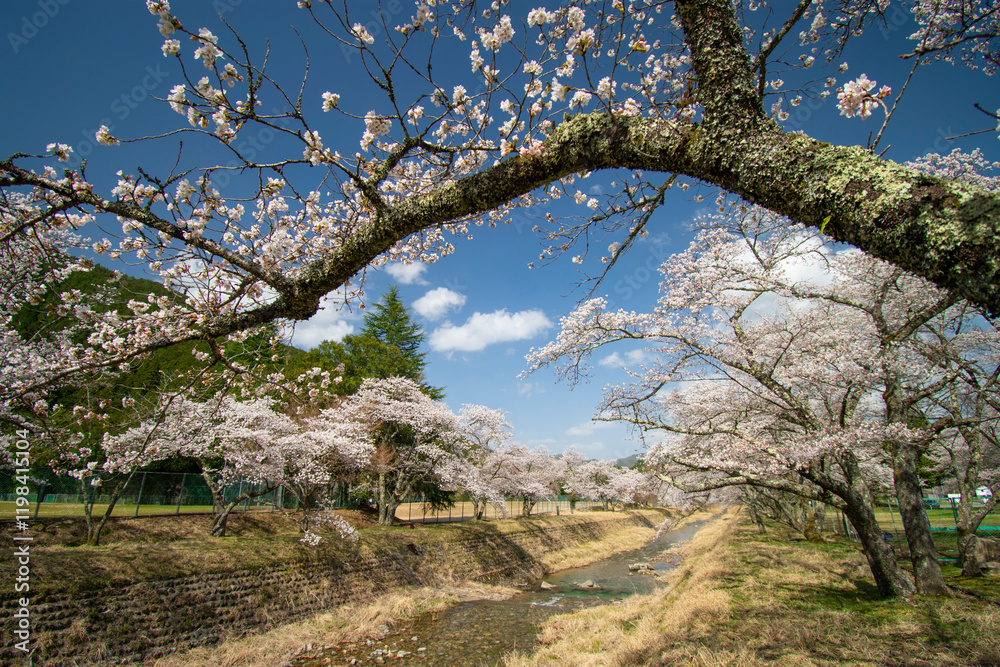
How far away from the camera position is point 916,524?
21.2 ft

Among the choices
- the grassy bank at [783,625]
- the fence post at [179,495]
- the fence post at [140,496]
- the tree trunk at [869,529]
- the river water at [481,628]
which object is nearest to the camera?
the grassy bank at [783,625]

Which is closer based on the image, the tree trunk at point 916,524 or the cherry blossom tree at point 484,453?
the tree trunk at point 916,524

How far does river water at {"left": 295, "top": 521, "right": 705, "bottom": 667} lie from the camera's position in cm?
958

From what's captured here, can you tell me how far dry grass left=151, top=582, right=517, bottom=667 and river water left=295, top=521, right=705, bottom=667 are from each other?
0.37m

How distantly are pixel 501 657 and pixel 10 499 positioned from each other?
14.7m

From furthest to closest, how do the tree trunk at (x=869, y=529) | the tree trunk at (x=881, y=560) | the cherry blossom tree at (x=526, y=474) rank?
the cherry blossom tree at (x=526, y=474) → the tree trunk at (x=881, y=560) → the tree trunk at (x=869, y=529)

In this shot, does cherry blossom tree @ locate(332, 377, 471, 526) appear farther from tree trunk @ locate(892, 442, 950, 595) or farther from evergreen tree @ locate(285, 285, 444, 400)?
tree trunk @ locate(892, 442, 950, 595)

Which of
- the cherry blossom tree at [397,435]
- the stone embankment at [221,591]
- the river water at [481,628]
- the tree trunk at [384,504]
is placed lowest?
the river water at [481,628]

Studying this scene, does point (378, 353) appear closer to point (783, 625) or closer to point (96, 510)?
point (96, 510)

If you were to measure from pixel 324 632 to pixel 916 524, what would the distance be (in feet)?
40.1

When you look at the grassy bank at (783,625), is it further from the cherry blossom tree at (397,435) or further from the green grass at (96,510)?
the green grass at (96,510)

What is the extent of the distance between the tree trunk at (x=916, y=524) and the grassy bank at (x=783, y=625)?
33 centimetres

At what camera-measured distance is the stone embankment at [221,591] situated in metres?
7.24

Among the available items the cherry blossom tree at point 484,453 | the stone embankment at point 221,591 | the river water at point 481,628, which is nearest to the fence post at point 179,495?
the stone embankment at point 221,591
